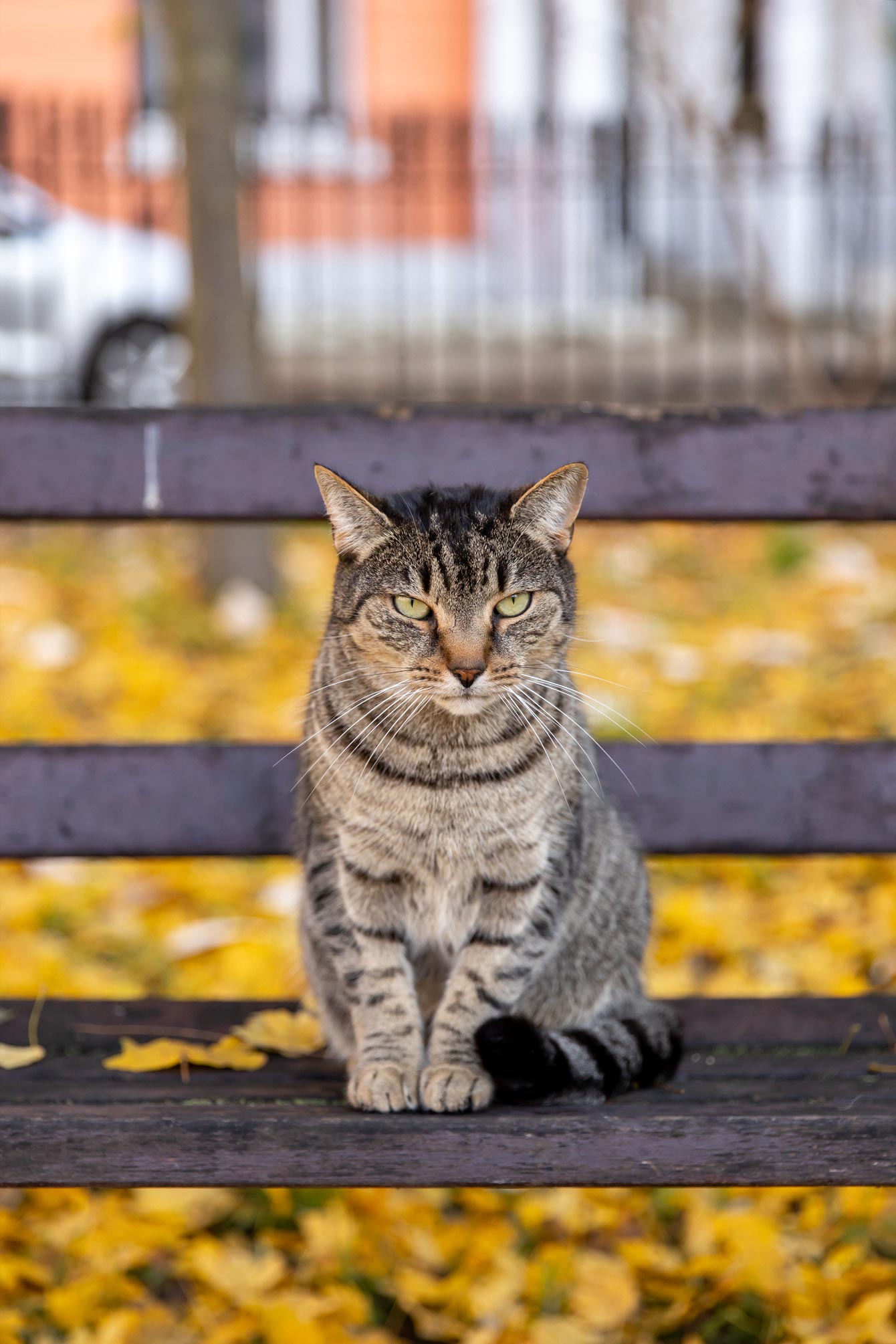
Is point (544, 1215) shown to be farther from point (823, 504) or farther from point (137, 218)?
point (137, 218)

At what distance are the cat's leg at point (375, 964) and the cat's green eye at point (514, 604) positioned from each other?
0.42 metres

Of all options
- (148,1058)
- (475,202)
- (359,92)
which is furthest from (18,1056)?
(359,92)

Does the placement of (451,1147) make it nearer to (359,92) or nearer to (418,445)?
(418,445)

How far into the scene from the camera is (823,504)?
8.35ft

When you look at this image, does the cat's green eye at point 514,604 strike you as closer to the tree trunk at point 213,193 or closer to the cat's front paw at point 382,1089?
the cat's front paw at point 382,1089

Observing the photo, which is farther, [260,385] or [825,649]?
[260,385]

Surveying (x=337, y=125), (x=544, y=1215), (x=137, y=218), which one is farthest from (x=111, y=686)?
(x=137, y=218)

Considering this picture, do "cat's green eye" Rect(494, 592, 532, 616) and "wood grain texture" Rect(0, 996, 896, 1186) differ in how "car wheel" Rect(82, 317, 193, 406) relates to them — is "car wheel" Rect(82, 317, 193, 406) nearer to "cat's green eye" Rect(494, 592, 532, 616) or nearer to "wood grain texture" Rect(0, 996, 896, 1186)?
"cat's green eye" Rect(494, 592, 532, 616)

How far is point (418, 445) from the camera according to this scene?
2559mm

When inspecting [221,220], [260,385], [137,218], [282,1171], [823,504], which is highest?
[137,218]

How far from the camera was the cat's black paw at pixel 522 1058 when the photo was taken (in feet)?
6.12

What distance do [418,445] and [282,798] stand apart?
26.8 inches

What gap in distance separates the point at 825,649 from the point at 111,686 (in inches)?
97.1

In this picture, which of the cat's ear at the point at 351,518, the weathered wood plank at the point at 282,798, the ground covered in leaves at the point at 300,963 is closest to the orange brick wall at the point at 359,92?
the ground covered in leaves at the point at 300,963
